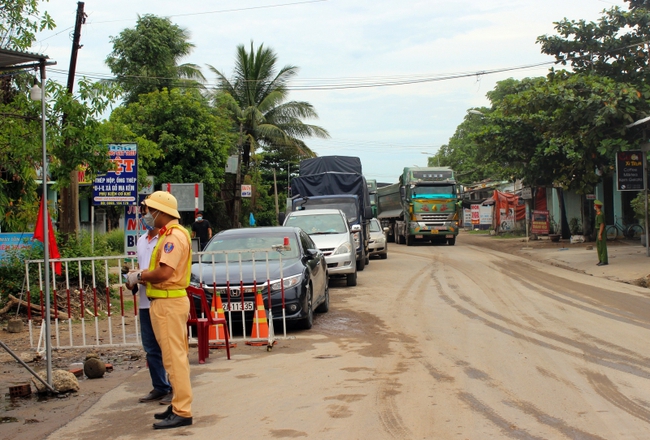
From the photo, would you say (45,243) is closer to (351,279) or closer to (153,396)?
(153,396)

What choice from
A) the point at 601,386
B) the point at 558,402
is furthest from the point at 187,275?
the point at 601,386

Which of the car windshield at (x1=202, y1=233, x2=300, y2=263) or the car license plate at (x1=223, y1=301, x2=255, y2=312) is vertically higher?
the car windshield at (x1=202, y1=233, x2=300, y2=263)

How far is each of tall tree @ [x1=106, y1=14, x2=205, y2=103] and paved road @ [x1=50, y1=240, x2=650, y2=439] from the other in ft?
81.7

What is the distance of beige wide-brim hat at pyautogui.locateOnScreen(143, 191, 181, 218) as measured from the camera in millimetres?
5906

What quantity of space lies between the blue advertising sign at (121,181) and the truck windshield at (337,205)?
9.36 metres

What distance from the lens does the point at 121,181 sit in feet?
45.4

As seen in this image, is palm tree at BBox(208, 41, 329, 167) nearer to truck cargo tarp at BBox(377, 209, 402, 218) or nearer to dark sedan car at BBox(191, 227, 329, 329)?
truck cargo tarp at BBox(377, 209, 402, 218)

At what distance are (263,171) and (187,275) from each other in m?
55.3

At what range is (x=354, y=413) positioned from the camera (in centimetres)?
597

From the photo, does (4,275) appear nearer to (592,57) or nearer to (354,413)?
(354,413)

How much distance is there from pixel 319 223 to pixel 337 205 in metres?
4.75

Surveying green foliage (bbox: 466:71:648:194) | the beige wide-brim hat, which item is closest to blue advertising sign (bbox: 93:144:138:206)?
the beige wide-brim hat

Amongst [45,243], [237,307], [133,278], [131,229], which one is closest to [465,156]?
[131,229]

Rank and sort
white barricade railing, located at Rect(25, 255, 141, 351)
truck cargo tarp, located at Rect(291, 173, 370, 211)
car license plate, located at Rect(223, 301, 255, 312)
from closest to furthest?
white barricade railing, located at Rect(25, 255, 141, 351) < car license plate, located at Rect(223, 301, 255, 312) < truck cargo tarp, located at Rect(291, 173, 370, 211)
